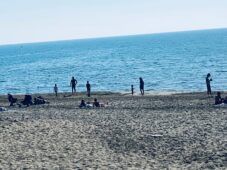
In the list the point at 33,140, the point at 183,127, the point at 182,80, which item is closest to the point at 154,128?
the point at 183,127

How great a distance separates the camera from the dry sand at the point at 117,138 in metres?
20.6

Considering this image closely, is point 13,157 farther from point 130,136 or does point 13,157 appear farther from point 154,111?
point 154,111

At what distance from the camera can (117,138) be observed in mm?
25406

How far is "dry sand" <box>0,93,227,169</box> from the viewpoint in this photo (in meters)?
20.6

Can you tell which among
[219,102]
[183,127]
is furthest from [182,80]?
[183,127]

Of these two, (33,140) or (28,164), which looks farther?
(33,140)

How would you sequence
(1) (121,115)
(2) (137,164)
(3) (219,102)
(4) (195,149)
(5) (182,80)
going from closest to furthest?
(2) (137,164)
(4) (195,149)
(1) (121,115)
(3) (219,102)
(5) (182,80)

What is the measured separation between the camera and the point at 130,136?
25.8 m

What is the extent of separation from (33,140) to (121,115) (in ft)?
32.1

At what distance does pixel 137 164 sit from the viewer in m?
20.2

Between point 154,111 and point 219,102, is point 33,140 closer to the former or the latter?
point 154,111

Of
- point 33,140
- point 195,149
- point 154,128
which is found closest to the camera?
point 195,149

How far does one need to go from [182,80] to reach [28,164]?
57228mm

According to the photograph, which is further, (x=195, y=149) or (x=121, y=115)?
(x=121, y=115)
